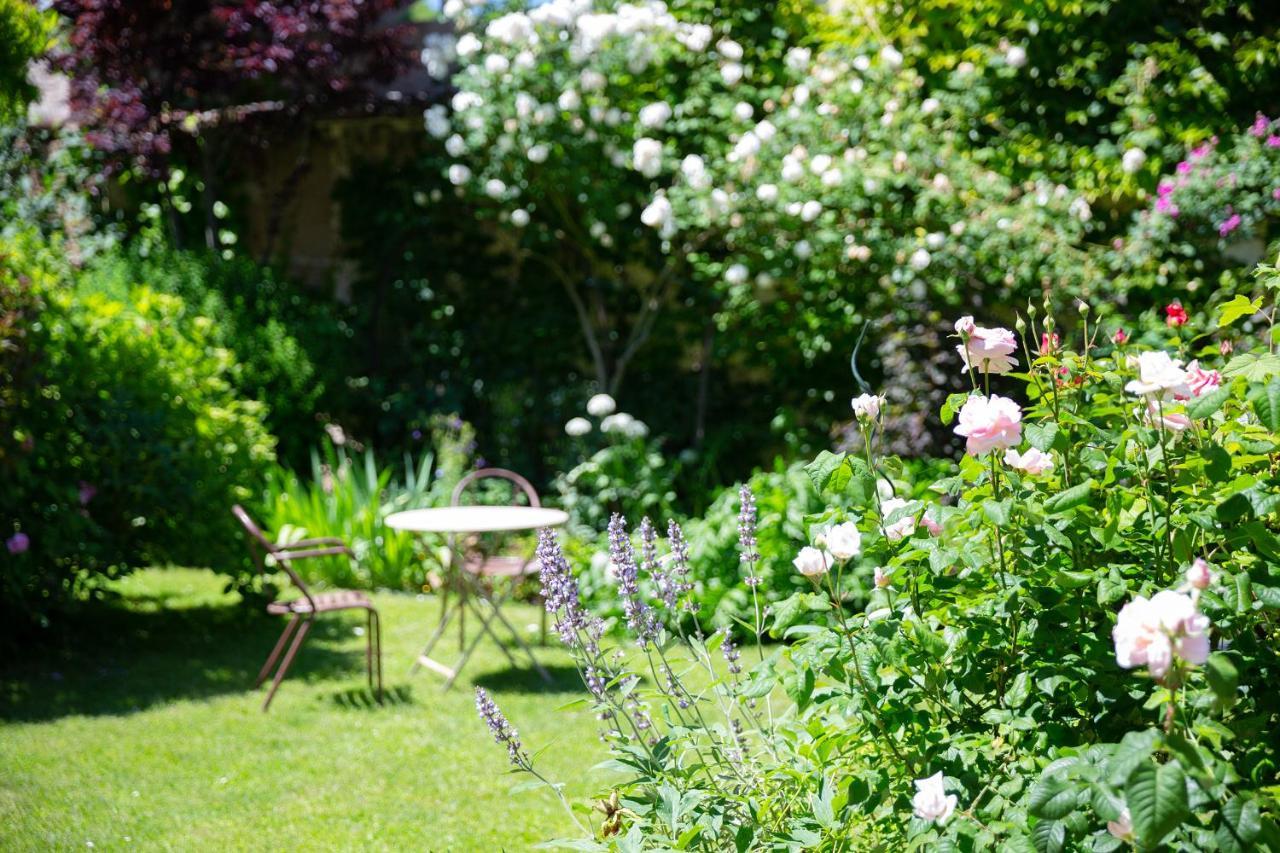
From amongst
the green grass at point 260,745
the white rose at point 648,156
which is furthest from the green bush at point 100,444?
the white rose at point 648,156

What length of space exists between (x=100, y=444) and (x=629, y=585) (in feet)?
12.5

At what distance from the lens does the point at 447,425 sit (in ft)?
25.3

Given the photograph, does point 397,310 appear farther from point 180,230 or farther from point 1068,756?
point 1068,756

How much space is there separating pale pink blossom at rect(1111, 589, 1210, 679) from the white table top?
327cm

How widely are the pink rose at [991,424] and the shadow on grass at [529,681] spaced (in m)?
3.09

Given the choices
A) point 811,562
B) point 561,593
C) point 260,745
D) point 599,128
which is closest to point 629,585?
point 561,593

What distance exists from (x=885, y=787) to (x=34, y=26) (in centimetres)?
546

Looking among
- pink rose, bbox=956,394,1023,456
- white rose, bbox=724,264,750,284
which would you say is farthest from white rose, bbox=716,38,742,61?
pink rose, bbox=956,394,1023,456

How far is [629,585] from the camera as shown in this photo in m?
2.28

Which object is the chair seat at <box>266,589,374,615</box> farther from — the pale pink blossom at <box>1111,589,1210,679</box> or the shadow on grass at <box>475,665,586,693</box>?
the pale pink blossom at <box>1111,589,1210,679</box>

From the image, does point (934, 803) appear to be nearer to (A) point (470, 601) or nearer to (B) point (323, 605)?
(B) point (323, 605)

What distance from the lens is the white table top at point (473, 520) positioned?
15.3 feet

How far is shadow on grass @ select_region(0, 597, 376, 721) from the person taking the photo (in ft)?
15.0

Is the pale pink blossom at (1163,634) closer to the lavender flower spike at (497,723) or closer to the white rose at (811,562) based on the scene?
the white rose at (811,562)
